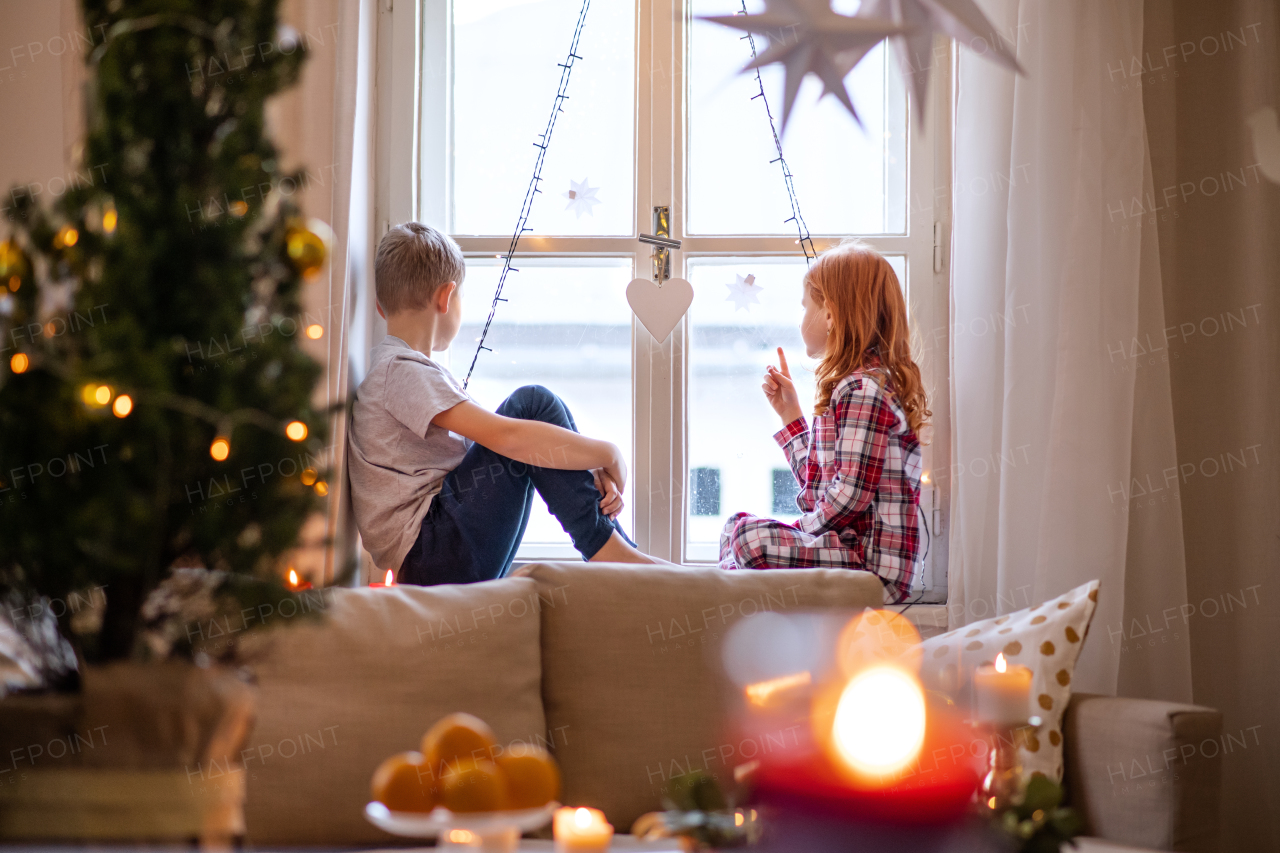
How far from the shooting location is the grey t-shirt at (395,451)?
195 centimetres

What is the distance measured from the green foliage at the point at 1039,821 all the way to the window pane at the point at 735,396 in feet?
5.02

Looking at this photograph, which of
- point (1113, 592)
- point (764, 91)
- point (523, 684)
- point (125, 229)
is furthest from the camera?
point (764, 91)

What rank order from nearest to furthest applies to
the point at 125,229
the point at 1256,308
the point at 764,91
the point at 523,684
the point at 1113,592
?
the point at 125,229, the point at 523,684, the point at 1113,592, the point at 1256,308, the point at 764,91

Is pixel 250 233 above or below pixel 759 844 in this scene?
above

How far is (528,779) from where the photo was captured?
678mm

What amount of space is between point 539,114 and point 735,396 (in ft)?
2.76

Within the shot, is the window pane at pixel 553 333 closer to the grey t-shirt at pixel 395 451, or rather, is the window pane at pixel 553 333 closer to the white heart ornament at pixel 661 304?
the white heart ornament at pixel 661 304

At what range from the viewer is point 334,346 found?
6.11 feet

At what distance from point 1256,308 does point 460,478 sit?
1.70 metres

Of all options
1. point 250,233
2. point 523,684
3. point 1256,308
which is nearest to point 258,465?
point 250,233

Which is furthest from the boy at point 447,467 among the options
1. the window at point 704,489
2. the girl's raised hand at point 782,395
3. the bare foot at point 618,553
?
the girl's raised hand at point 782,395

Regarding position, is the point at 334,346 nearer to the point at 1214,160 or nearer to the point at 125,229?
the point at 125,229

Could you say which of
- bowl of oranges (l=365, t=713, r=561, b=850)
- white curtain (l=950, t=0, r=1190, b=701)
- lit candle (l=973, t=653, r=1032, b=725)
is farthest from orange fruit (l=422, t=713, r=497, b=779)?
white curtain (l=950, t=0, r=1190, b=701)

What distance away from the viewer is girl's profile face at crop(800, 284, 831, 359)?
214 centimetres
